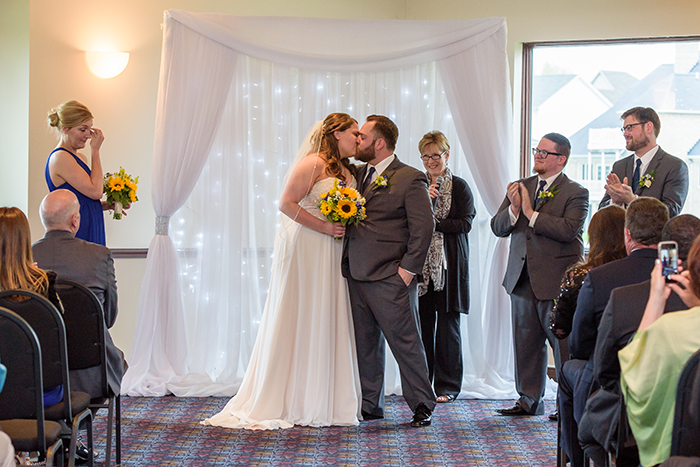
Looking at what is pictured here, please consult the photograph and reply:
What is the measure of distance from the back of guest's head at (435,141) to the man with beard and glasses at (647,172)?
1.09 m

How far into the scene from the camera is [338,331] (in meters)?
3.99

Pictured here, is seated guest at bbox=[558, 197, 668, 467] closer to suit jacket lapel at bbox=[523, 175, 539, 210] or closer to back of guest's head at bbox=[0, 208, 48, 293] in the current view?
suit jacket lapel at bbox=[523, 175, 539, 210]

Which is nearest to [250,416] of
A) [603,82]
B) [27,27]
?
[603,82]

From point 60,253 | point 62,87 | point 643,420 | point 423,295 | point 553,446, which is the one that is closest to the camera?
point 643,420

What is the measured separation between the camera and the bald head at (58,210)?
287 cm

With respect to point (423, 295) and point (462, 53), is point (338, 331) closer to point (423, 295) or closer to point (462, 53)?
point (423, 295)

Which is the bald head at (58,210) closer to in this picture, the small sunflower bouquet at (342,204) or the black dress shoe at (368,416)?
the small sunflower bouquet at (342,204)

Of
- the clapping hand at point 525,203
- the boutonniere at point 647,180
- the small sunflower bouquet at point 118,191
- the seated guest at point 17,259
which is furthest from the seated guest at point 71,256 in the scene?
the boutonniere at point 647,180

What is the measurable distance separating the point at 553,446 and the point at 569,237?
3.87ft

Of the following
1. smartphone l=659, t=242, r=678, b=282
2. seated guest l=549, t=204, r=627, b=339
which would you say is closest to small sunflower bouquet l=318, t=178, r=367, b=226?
seated guest l=549, t=204, r=627, b=339

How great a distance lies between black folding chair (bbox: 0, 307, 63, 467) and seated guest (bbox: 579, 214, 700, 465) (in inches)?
71.6

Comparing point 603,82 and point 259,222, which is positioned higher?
point 603,82

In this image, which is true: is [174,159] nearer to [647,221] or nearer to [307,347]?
[307,347]

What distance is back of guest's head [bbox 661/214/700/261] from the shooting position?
7.08ft
